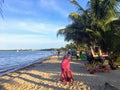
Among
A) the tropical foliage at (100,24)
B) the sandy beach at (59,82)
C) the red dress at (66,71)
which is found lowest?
the sandy beach at (59,82)

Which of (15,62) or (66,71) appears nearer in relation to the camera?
(66,71)

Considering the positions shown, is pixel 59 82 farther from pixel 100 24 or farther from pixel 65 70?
pixel 100 24

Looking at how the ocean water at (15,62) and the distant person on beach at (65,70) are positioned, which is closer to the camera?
the distant person on beach at (65,70)

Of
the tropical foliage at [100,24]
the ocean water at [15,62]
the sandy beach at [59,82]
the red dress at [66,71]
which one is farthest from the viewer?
the ocean water at [15,62]

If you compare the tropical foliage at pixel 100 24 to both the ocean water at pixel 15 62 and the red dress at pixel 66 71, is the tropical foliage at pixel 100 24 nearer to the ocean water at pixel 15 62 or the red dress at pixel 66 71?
the red dress at pixel 66 71

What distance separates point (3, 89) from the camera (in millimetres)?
11242

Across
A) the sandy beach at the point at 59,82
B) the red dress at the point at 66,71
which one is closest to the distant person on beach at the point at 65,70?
the red dress at the point at 66,71

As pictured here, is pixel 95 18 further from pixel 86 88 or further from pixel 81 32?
pixel 86 88

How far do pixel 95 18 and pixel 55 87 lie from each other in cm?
1315

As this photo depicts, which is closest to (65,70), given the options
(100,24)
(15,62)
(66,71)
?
(66,71)

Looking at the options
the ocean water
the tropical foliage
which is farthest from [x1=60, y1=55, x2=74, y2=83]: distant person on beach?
the ocean water

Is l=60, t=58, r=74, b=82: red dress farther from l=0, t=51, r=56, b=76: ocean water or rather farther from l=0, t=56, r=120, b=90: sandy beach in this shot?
l=0, t=51, r=56, b=76: ocean water

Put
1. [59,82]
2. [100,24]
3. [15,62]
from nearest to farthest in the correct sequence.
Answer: [59,82] < [100,24] < [15,62]

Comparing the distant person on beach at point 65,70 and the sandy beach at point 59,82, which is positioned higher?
the distant person on beach at point 65,70
